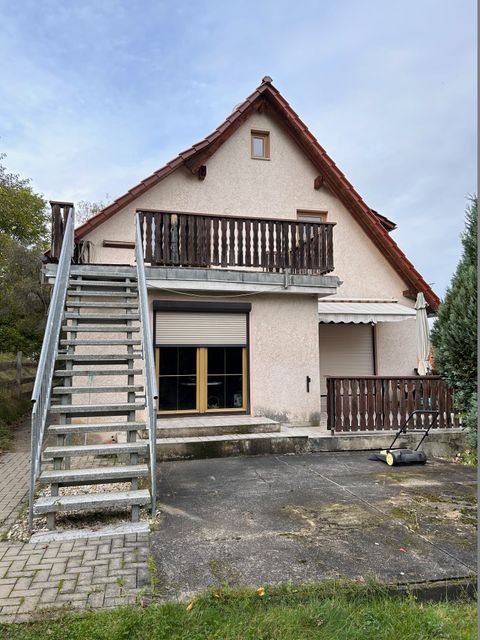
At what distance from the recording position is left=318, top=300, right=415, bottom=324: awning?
1183 centimetres

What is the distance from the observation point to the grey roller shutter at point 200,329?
1025 centimetres

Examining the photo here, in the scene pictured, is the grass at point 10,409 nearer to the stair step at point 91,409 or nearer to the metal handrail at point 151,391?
the stair step at point 91,409

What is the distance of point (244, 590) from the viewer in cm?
369

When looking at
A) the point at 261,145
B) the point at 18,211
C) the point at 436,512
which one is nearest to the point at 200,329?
the point at 436,512

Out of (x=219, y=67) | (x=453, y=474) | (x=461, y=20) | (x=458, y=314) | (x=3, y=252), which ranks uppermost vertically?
(x=219, y=67)

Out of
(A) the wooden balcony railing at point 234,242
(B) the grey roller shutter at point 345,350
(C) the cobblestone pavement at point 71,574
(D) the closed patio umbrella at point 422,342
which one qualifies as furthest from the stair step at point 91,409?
(B) the grey roller shutter at point 345,350

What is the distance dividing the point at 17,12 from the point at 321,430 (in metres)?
12.6

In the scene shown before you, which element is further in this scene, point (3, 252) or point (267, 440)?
point (3, 252)

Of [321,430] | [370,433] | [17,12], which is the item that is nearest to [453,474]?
[370,433]

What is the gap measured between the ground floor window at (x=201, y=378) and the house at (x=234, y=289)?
25mm

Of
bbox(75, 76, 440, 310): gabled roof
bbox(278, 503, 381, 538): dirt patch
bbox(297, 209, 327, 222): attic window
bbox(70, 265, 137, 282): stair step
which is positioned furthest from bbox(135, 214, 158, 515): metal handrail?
bbox(297, 209, 327, 222): attic window

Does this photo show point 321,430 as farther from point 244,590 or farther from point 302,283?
point 244,590

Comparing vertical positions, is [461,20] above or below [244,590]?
above

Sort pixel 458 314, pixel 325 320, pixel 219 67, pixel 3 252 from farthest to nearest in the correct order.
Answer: pixel 3 252 → pixel 219 67 → pixel 325 320 → pixel 458 314
